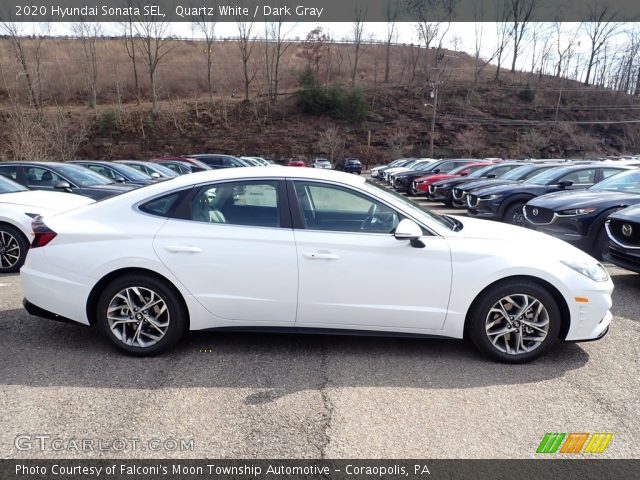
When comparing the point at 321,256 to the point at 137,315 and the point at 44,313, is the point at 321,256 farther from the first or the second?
the point at 44,313

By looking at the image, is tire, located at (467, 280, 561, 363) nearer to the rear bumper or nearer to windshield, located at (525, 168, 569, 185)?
the rear bumper

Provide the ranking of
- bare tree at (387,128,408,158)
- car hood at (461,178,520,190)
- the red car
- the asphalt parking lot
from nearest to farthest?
the asphalt parking lot → car hood at (461,178,520,190) → the red car → bare tree at (387,128,408,158)

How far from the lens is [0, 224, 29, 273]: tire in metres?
6.07

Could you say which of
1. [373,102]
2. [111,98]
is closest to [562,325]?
[373,102]

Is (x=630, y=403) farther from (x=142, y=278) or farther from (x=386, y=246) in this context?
(x=142, y=278)

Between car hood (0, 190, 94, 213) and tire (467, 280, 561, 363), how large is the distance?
17.6ft

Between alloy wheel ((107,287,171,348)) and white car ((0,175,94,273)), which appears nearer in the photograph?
alloy wheel ((107,287,171,348))

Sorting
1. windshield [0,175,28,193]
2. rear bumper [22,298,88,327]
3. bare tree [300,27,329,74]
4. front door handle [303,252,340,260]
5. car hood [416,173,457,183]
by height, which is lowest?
rear bumper [22,298,88,327]

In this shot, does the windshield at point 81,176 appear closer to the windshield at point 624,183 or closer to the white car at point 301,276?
the white car at point 301,276

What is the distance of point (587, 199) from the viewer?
22.9ft

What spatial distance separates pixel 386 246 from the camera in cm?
359

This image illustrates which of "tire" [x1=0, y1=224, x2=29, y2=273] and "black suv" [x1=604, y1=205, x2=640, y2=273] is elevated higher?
"black suv" [x1=604, y1=205, x2=640, y2=273]

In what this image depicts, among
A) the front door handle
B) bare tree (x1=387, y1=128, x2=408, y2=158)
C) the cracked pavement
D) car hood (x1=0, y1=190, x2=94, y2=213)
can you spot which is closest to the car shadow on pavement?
the cracked pavement

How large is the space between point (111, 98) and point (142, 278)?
6874 centimetres
